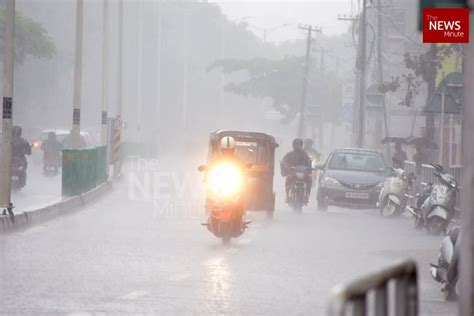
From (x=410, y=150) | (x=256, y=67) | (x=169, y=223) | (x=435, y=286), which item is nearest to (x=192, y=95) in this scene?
(x=256, y=67)

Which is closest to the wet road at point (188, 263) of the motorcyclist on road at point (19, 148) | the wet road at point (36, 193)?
the wet road at point (36, 193)

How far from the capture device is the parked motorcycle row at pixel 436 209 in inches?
571

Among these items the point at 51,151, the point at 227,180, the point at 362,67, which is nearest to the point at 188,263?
the point at 227,180

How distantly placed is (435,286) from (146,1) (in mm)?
151521

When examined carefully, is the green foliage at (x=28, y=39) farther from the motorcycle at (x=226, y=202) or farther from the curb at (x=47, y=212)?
the motorcycle at (x=226, y=202)

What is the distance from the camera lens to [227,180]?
20.9 m

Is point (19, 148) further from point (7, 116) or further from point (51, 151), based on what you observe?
point (51, 151)

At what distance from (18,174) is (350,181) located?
27.7 feet

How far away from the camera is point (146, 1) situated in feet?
545

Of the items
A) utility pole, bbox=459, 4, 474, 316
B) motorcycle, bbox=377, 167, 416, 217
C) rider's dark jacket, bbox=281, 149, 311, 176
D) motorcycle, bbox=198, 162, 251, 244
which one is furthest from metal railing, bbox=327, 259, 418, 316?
motorcycle, bbox=377, 167, 416, 217

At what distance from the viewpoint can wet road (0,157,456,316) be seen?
13617 mm

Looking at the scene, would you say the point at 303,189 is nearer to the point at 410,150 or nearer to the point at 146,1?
the point at 410,150

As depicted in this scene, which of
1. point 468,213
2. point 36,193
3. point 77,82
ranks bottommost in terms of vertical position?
point 36,193

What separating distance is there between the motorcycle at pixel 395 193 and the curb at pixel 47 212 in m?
7.00
